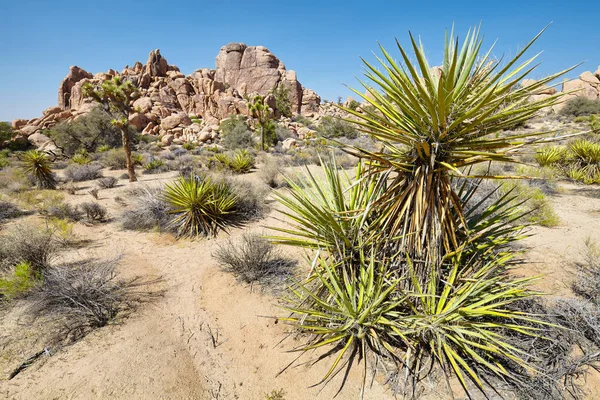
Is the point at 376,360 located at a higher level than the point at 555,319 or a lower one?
lower

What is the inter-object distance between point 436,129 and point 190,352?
3.42 metres

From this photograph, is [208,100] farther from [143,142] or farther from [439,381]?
[439,381]

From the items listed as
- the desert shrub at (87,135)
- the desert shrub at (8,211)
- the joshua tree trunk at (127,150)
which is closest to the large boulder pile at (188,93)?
the desert shrub at (87,135)

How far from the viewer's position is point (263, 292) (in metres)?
3.96

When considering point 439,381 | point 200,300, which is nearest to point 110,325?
point 200,300

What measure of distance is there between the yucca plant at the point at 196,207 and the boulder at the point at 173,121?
35.0 meters

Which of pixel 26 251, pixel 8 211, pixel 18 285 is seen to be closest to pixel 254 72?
pixel 8 211

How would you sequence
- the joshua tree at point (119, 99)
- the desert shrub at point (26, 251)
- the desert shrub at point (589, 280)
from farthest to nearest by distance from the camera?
the joshua tree at point (119, 99) → the desert shrub at point (26, 251) → the desert shrub at point (589, 280)

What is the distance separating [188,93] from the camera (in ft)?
161

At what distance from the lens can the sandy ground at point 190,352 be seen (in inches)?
99.7

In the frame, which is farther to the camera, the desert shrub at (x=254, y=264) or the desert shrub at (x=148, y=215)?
the desert shrub at (x=148, y=215)

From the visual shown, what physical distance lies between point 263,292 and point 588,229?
697cm

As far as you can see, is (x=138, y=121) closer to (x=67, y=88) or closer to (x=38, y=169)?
(x=67, y=88)

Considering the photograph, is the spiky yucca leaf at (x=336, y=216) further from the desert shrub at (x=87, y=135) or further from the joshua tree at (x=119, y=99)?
the desert shrub at (x=87, y=135)
